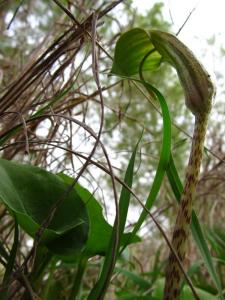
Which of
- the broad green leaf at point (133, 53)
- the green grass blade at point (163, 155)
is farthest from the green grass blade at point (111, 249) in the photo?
the broad green leaf at point (133, 53)

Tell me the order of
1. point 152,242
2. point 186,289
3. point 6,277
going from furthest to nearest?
point 152,242
point 186,289
point 6,277

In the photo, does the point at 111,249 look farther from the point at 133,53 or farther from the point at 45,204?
the point at 133,53

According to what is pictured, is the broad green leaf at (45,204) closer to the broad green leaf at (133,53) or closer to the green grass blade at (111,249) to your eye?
the green grass blade at (111,249)

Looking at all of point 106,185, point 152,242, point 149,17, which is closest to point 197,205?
point 152,242

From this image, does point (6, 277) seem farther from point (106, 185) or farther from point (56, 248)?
point (106, 185)

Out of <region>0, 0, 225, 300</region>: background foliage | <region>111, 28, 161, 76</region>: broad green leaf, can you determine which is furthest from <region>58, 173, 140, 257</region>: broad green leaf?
<region>111, 28, 161, 76</region>: broad green leaf

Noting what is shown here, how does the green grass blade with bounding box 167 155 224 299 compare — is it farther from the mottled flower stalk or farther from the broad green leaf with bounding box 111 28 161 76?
the broad green leaf with bounding box 111 28 161 76
